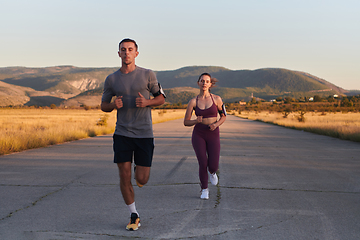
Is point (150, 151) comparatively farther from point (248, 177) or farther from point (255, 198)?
point (248, 177)

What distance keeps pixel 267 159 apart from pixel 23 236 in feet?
27.6

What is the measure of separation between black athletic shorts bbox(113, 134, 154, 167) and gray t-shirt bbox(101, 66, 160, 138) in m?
0.07

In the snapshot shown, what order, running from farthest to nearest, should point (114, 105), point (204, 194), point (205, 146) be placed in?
1. point (205, 146)
2. point (204, 194)
3. point (114, 105)

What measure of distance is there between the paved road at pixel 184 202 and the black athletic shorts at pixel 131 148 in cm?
85

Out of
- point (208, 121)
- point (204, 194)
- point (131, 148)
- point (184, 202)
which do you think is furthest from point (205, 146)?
point (131, 148)

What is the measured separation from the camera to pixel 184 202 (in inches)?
231

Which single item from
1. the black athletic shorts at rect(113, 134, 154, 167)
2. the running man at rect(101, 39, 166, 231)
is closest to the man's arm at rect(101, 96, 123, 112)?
the running man at rect(101, 39, 166, 231)

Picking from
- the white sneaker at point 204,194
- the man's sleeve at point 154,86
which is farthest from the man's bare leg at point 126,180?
the white sneaker at point 204,194

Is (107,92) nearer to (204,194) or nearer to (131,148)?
(131,148)

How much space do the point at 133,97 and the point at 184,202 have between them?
2175 mm

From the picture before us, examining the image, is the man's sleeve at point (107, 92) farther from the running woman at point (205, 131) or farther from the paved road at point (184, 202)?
the running woman at point (205, 131)

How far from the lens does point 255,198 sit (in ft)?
20.4

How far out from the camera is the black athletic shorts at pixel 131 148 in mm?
4547

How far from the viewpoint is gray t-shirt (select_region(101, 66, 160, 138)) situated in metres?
4.52
